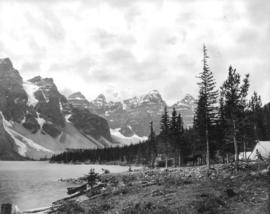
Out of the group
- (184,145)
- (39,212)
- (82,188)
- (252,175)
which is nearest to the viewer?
(252,175)

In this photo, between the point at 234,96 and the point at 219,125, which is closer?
the point at 234,96

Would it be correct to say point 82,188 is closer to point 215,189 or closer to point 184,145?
point 215,189

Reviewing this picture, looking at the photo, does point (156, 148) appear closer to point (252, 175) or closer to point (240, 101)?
point (240, 101)

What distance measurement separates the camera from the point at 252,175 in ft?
83.7

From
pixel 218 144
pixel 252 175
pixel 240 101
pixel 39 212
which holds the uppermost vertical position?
pixel 240 101

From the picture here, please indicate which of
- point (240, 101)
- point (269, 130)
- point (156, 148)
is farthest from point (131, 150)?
point (240, 101)

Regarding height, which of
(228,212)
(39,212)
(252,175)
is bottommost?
(39,212)

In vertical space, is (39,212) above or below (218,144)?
below

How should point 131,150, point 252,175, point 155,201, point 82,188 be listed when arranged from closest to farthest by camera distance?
1. point 155,201
2. point 252,175
3. point 82,188
4. point 131,150

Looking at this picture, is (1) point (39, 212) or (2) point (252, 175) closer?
(2) point (252, 175)

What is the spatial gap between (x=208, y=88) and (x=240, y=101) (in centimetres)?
545

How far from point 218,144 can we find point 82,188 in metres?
34.9

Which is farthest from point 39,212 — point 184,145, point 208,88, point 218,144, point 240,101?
point 184,145

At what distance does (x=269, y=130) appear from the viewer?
99.6 m
